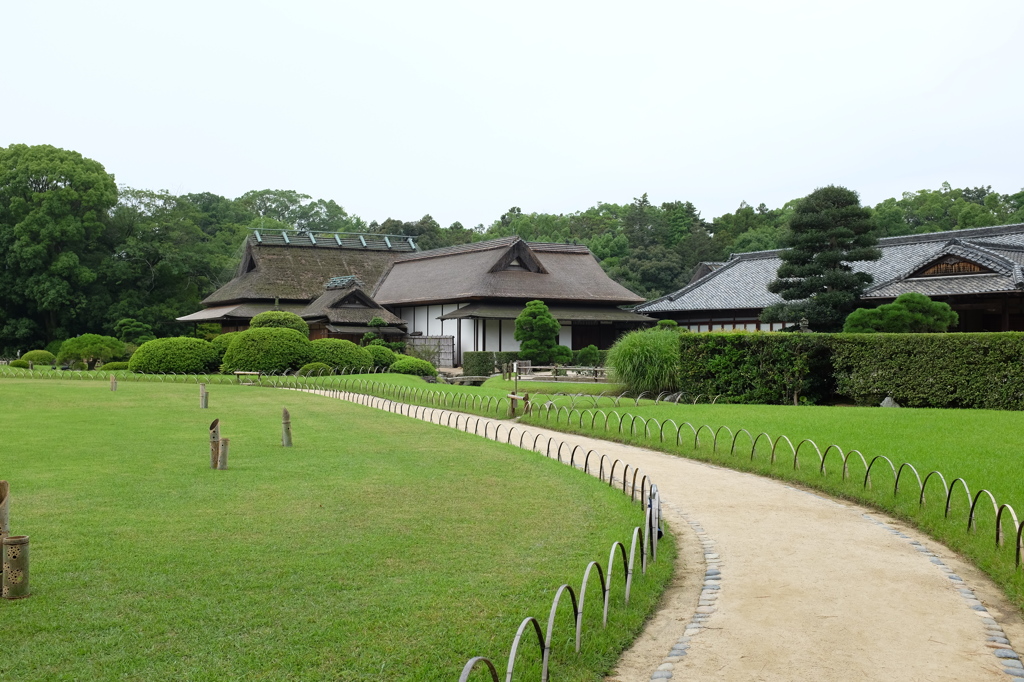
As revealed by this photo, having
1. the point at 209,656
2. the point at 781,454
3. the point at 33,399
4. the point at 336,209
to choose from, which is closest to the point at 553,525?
the point at 209,656

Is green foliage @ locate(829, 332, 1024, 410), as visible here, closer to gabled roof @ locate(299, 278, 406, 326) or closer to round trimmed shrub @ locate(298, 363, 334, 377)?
round trimmed shrub @ locate(298, 363, 334, 377)

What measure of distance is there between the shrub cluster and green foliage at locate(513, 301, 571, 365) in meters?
8.93

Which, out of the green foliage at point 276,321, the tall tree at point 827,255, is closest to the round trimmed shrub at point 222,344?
the green foliage at point 276,321

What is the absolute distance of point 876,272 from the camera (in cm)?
3656

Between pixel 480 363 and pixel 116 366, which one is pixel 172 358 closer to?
pixel 116 366

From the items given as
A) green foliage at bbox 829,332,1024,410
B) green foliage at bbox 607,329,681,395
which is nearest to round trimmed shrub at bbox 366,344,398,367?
green foliage at bbox 607,329,681,395

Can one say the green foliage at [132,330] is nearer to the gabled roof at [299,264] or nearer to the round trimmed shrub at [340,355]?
the gabled roof at [299,264]

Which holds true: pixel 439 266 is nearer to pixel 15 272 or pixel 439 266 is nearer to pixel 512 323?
pixel 512 323

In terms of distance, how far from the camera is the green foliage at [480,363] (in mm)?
36875

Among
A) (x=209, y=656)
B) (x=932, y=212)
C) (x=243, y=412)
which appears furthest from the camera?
(x=932, y=212)

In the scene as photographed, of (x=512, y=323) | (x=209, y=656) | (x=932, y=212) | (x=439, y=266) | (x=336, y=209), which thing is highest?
(x=336, y=209)

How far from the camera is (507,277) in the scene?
143ft

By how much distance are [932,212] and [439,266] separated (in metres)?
35.5

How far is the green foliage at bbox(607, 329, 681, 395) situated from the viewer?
2373 cm
